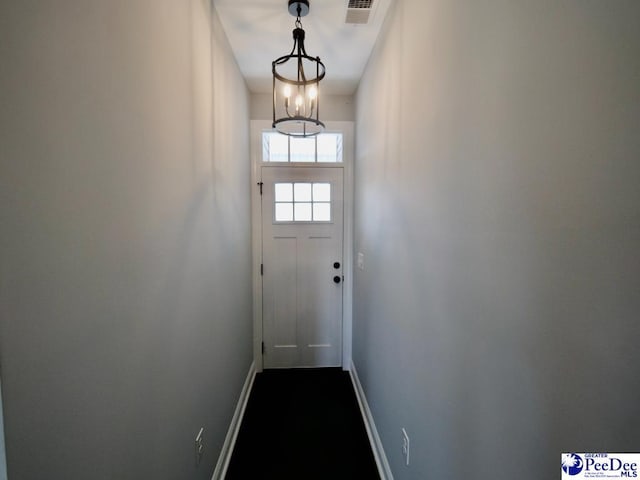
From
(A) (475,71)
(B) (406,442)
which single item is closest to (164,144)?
(A) (475,71)

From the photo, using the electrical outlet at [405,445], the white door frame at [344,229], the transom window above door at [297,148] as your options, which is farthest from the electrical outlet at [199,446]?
the transom window above door at [297,148]

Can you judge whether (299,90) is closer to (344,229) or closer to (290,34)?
(290,34)

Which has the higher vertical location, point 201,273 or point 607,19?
point 607,19

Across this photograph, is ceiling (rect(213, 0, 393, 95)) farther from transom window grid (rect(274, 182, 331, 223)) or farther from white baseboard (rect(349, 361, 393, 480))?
white baseboard (rect(349, 361, 393, 480))

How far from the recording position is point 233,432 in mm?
1967

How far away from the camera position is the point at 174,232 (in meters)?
1.11

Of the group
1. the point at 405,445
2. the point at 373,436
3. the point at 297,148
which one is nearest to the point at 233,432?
the point at 373,436

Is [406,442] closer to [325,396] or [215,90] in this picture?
[325,396]

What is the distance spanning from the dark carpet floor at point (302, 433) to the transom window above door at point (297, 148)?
90.4 inches

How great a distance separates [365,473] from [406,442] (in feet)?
2.14

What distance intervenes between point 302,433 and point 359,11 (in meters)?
2.94

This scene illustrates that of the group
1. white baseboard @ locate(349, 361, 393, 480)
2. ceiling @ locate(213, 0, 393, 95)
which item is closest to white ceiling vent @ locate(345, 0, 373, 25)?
ceiling @ locate(213, 0, 393, 95)

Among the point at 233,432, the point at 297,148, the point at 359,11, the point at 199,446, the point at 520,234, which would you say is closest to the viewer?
the point at 520,234

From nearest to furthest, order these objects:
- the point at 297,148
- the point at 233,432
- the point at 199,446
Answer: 1. the point at 199,446
2. the point at 233,432
3. the point at 297,148
